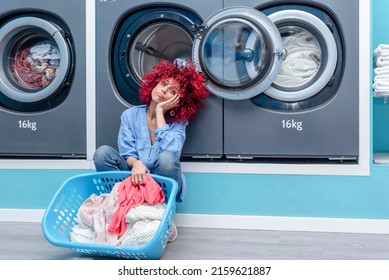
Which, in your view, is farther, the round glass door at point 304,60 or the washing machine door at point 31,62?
the washing machine door at point 31,62

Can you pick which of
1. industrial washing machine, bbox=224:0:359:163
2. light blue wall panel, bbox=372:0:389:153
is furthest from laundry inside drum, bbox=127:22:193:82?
light blue wall panel, bbox=372:0:389:153

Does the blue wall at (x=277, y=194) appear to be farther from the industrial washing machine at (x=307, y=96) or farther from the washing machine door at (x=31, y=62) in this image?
the washing machine door at (x=31, y=62)

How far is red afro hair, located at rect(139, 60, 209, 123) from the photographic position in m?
1.54

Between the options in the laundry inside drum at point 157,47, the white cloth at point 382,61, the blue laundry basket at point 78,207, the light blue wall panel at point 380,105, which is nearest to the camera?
the blue laundry basket at point 78,207

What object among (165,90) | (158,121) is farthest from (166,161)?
(165,90)

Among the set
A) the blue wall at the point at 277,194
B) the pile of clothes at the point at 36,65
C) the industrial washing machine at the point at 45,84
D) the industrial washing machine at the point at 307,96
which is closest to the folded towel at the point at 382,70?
the industrial washing machine at the point at 307,96

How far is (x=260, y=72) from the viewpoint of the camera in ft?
5.01

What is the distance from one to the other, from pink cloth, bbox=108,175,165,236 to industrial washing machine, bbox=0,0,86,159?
46cm

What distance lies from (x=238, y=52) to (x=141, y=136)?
1.70ft

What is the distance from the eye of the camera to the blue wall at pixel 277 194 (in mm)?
1543

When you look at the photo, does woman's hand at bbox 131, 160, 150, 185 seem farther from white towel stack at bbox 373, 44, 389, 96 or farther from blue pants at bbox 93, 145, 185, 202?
white towel stack at bbox 373, 44, 389, 96

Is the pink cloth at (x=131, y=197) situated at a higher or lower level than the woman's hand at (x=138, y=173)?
lower

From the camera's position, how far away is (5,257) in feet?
4.25

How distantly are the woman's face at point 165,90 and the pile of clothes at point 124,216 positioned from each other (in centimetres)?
33
